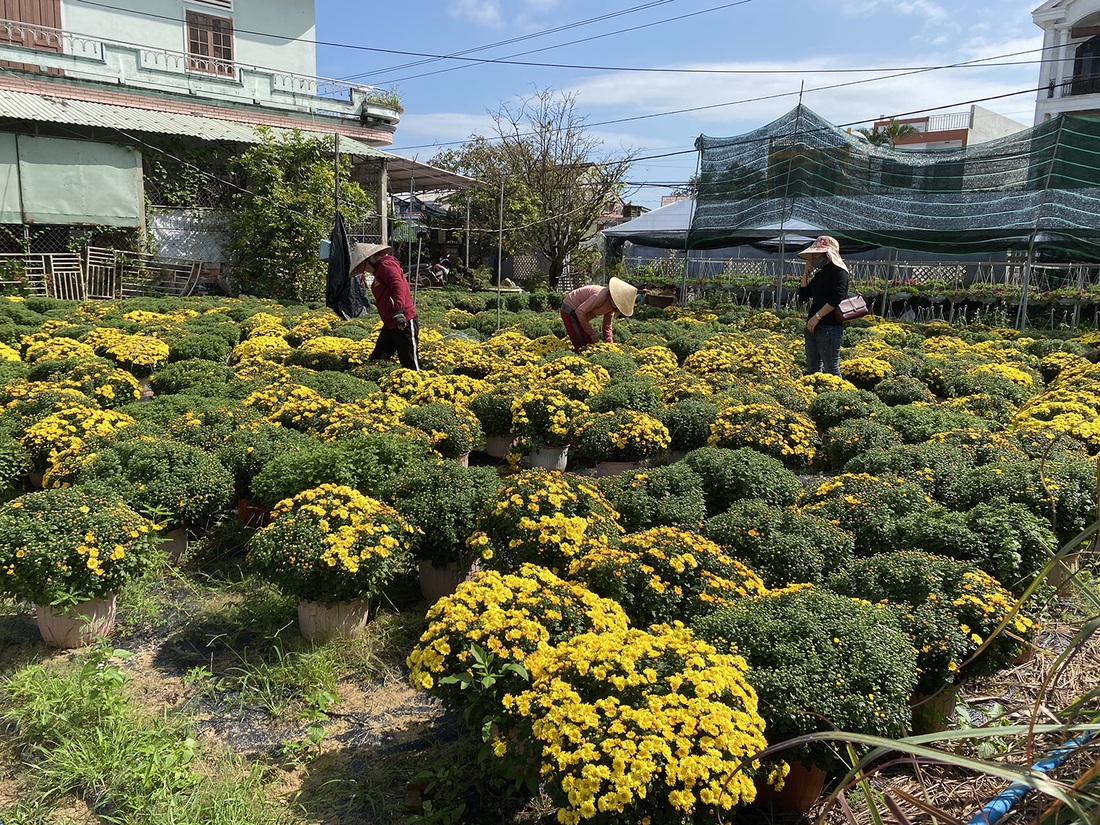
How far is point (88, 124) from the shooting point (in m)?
17.6

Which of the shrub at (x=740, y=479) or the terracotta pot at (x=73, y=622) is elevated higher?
the shrub at (x=740, y=479)

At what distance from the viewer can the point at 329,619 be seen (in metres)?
4.28

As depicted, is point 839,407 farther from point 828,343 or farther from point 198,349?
point 198,349

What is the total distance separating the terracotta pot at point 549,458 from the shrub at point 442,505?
2.02 m

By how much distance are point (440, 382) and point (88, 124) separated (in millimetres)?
14724

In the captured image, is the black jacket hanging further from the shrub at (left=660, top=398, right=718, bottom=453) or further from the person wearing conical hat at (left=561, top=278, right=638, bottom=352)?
the shrub at (left=660, top=398, right=718, bottom=453)

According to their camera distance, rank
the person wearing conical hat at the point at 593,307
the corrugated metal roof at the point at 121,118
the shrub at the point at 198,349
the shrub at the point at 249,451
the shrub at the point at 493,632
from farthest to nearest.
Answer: the corrugated metal roof at the point at 121,118
the shrub at the point at 198,349
the person wearing conical hat at the point at 593,307
the shrub at the point at 249,451
the shrub at the point at 493,632

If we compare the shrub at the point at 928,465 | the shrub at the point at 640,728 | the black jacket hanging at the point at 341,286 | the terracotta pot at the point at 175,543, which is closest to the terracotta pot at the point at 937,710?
the shrub at the point at 640,728

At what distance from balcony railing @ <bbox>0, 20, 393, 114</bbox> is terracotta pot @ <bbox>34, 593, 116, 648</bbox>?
64.5 ft

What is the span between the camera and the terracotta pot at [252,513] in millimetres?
5672

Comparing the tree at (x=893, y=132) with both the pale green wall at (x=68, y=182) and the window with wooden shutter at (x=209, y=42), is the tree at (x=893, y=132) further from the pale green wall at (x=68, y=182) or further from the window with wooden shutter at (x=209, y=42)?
the pale green wall at (x=68, y=182)

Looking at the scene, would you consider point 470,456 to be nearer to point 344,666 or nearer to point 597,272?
point 344,666

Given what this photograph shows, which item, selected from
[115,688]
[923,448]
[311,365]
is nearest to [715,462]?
[923,448]

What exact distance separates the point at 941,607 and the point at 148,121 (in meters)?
21.1
